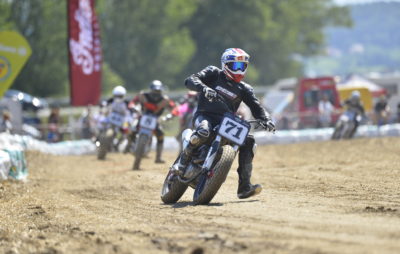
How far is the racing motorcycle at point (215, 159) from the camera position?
30.8 ft

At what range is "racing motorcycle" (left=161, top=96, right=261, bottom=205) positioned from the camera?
9375mm

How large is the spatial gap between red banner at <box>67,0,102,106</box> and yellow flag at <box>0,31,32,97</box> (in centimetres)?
746

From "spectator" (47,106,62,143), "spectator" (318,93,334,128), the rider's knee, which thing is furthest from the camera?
"spectator" (318,93,334,128)

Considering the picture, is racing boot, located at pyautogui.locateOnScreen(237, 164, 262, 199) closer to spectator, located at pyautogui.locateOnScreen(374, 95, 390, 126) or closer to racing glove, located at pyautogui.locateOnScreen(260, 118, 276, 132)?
racing glove, located at pyautogui.locateOnScreen(260, 118, 276, 132)

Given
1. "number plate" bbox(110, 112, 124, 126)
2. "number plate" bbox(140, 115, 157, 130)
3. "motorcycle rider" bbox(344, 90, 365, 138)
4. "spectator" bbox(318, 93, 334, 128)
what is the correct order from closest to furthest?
1. "number plate" bbox(140, 115, 157, 130)
2. "number plate" bbox(110, 112, 124, 126)
3. "motorcycle rider" bbox(344, 90, 365, 138)
4. "spectator" bbox(318, 93, 334, 128)

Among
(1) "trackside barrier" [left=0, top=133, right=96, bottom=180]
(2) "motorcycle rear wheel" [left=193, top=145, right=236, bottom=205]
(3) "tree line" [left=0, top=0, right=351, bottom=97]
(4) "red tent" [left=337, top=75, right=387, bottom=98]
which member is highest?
(3) "tree line" [left=0, top=0, right=351, bottom=97]

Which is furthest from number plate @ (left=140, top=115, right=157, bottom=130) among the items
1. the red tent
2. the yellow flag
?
the red tent

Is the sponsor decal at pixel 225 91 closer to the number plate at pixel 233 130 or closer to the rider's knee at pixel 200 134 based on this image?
the rider's knee at pixel 200 134

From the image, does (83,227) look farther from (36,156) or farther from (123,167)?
(36,156)

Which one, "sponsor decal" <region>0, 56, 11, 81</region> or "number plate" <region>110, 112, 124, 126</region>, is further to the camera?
"number plate" <region>110, 112, 124, 126</region>

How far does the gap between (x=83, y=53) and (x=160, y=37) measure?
42704 mm

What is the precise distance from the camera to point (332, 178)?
1282cm

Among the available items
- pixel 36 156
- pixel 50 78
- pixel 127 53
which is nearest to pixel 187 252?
pixel 36 156

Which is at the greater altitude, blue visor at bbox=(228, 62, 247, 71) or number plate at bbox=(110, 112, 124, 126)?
blue visor at bbox=(228, 62, 247, 71)
